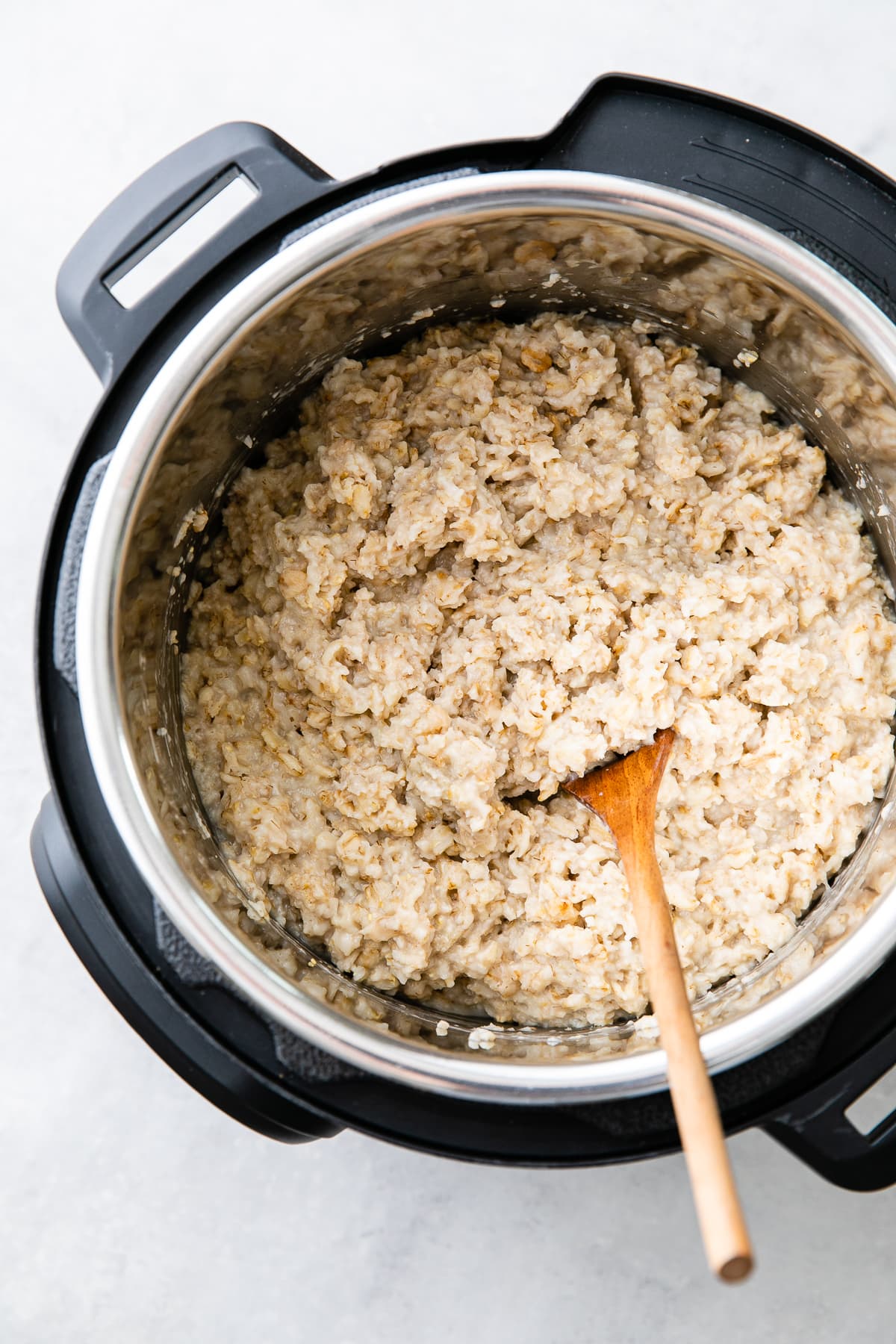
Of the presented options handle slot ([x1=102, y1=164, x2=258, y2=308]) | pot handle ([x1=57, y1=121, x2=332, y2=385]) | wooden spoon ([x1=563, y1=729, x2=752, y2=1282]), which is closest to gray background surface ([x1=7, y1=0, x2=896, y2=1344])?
handle slot ([x1=102, y1=164, x2=258, y2=308])

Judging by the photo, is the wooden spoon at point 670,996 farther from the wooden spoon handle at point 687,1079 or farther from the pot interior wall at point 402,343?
the pot interior wall at point 402,343

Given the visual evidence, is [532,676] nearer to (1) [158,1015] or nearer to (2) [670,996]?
(2) [670,996]

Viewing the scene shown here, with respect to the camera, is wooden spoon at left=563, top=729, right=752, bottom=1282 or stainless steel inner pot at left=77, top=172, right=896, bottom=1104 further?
stainless steel inner pot at left=77, top=172, right=896, bottom=1104

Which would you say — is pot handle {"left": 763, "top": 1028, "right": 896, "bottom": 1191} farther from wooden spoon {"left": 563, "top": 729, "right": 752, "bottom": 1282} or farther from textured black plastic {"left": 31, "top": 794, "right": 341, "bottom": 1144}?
textured black plastic {"left": 31, "top": 794, "right": 341, "bottom": 1144}

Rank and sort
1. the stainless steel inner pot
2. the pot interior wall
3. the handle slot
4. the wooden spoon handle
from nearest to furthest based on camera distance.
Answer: the wooden spoon handle, the stainless steel inner pot, the pot interior wall, the handle slot

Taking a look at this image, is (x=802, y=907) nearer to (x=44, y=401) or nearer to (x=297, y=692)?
(x=297, y=692)

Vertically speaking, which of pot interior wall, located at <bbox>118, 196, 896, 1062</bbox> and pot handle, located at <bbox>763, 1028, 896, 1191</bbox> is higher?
pot interior wall, located at <bbox>118, 196, 896, 1062</bbox>

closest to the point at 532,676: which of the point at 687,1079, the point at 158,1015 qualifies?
the point at 687,1079

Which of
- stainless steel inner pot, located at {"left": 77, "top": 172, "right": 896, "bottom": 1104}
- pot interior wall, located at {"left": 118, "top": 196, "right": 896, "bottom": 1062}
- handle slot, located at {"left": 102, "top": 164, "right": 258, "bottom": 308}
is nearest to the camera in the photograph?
stainless steel inner pot, located at {"left": 77, "top": 172, "right": 896, "bottom": 1104}
